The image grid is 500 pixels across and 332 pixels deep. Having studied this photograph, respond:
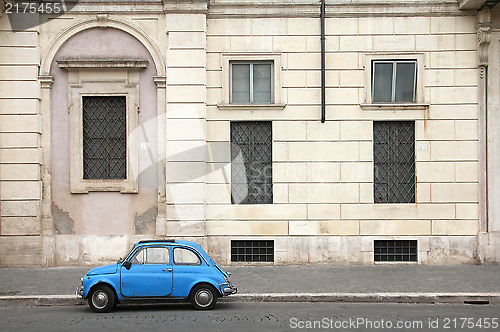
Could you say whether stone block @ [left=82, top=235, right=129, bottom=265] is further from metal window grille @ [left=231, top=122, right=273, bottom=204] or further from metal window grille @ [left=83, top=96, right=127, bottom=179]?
metal window grille @ [left=231, top=122, right=273, bottom=204]

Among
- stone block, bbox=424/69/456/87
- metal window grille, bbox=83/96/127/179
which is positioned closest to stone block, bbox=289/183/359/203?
stone block, bbox=424/69/456/87

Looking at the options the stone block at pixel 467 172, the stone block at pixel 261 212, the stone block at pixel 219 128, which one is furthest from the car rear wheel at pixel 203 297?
the stone block at pixel 467 172

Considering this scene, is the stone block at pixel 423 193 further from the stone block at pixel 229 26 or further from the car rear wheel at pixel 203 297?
the car rear wheel at pixel 203 297

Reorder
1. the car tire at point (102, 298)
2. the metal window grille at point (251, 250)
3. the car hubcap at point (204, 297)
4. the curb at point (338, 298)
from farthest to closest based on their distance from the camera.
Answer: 1. the metal window grille at point (251, 250)
2. the curb at point (338, 298)
3. the car hubcap at point (204, 297)
4. the car tire at point (102, 298)

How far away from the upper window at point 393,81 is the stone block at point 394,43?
34cm

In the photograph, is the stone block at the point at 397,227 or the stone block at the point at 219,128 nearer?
the stone block at the point at 397,227

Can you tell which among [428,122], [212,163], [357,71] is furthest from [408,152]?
[212,163]

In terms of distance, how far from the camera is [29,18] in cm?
1519

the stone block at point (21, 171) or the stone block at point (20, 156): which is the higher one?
the stone block at point (20, 156)

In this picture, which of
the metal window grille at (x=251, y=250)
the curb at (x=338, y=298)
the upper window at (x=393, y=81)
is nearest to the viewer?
the curb at (x=338, y=298)

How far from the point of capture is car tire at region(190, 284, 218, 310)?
10516 mm

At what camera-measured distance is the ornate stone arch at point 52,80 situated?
15227 mm

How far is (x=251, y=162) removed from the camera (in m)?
15.5

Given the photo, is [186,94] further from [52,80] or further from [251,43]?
[52,80]
